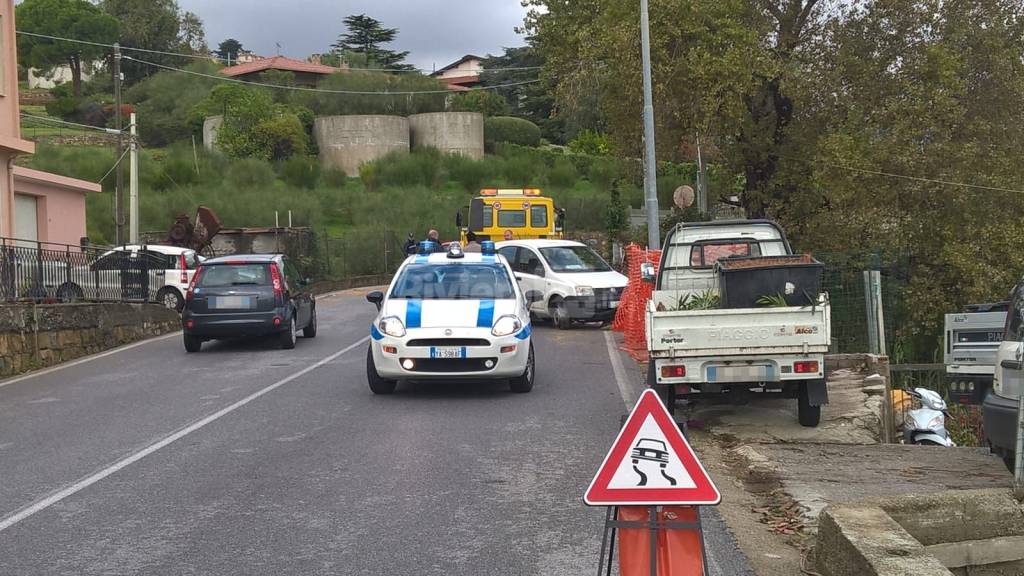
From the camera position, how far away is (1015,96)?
73.7 feet

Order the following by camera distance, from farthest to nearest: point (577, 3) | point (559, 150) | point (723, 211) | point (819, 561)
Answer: point (559, 150), point (723, 211), point (577, 3), point (819, 561)

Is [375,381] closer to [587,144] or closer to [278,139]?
[278,139]

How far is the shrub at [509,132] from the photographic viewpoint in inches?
2963

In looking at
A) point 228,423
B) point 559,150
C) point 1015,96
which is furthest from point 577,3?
point 559,150

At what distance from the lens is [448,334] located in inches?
468

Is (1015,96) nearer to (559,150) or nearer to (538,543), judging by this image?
(538,543)

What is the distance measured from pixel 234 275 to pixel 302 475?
9943mm

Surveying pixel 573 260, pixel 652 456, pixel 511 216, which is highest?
pixel 511 216

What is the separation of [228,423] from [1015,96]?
1849 cm

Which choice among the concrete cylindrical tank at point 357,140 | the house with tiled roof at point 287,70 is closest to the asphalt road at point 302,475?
the concrete cylindrical tank at point 357,140

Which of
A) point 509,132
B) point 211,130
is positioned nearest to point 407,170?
point 509,132

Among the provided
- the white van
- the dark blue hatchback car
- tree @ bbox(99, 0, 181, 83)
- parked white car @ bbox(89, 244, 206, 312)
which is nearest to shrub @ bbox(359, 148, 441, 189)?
parked white car @ bbox(89, 244, 206, 312)

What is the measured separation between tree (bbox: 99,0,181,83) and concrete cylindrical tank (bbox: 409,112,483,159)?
1393 inches

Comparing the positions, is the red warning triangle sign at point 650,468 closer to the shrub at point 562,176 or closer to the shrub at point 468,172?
the shrub at point 562,176
